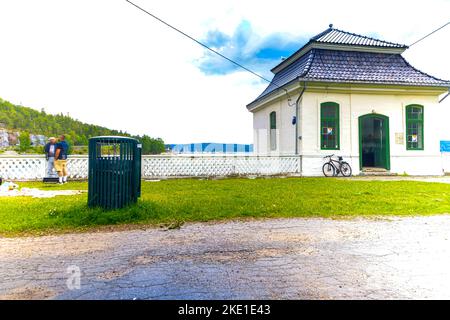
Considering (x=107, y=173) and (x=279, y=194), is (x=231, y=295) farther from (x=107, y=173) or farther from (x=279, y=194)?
(x=279, y=194)

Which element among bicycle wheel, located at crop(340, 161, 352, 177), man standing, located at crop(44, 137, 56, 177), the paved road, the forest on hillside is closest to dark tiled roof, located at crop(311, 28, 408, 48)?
bicycle wheel, located at crop(340, 161, 352, 177)

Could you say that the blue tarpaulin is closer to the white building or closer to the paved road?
the white building

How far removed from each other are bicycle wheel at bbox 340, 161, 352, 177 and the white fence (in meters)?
2.24

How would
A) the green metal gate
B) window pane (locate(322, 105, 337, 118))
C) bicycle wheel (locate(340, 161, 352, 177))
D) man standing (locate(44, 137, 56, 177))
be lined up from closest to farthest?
1. the green metal gate
2. man standing (locate(44, 137, 56, 177))
3. bicycle wheel (locate(340, 161, 352, 177))
4. window pane (locate(322, 105, 337, 118))

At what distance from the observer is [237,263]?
3.59 meters

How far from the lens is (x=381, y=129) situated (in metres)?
16.3

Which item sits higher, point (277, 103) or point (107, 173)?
point (277, 103)

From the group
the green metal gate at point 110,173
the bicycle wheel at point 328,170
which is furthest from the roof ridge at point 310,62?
the green metal gate at point 110,173

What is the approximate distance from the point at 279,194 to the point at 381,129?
10545 millimetres

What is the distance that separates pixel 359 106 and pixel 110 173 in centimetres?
1390

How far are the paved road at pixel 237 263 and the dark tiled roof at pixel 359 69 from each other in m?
11.4

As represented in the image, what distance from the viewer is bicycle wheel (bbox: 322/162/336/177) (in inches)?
591

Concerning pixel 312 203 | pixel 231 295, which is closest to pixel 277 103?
pixel 312 203
